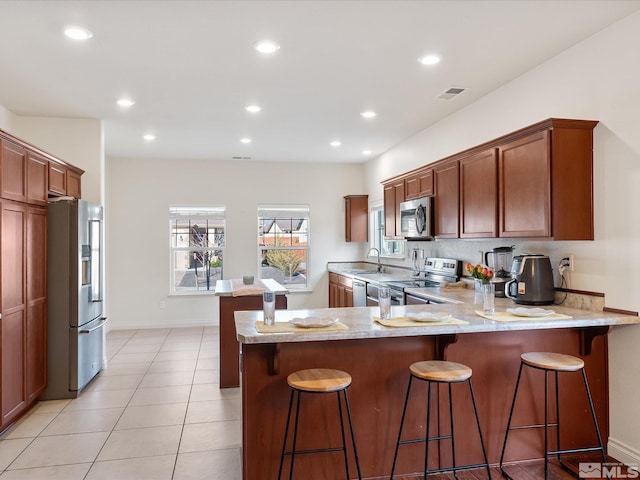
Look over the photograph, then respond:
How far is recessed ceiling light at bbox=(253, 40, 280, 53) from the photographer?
286 centimetres

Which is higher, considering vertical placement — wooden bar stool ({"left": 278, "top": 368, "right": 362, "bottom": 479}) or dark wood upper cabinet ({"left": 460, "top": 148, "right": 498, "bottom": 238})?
dark wood upper cabinet ({"left": 460, "top": 148, "right": 498, "bottom": 238})

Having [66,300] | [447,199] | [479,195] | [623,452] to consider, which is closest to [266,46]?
[479,195]

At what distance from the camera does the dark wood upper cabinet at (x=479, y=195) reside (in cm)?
331

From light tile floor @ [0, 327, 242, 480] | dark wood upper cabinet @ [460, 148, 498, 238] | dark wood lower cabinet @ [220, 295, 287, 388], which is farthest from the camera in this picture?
dark wood lower cabinet @ [220, 295, 287, 388]

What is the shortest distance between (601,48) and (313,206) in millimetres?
5039

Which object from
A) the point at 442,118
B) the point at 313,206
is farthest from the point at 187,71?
the point at 313,206

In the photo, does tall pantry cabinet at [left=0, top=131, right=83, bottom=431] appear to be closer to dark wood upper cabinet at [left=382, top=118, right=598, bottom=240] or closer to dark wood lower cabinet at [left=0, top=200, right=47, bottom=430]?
dark wood lower cabinet at [left=0, top=200, right=47, bottom=430]

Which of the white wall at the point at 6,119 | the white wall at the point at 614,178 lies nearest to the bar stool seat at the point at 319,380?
the white wall at the point at 614,178

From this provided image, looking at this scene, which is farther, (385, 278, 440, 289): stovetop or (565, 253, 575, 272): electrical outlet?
(385, 278, 440, 289): stovetop

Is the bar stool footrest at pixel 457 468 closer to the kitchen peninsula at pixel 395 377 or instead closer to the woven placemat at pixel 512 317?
the kitchen peninsula at pixel 395 377

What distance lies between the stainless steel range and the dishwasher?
1.94 feet

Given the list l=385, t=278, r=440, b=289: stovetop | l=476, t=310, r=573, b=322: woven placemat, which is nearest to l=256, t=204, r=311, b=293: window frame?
l=385, t=278, r=440, b=289: stovetop

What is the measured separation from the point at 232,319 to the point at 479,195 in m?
2.48

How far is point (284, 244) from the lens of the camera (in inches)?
289
